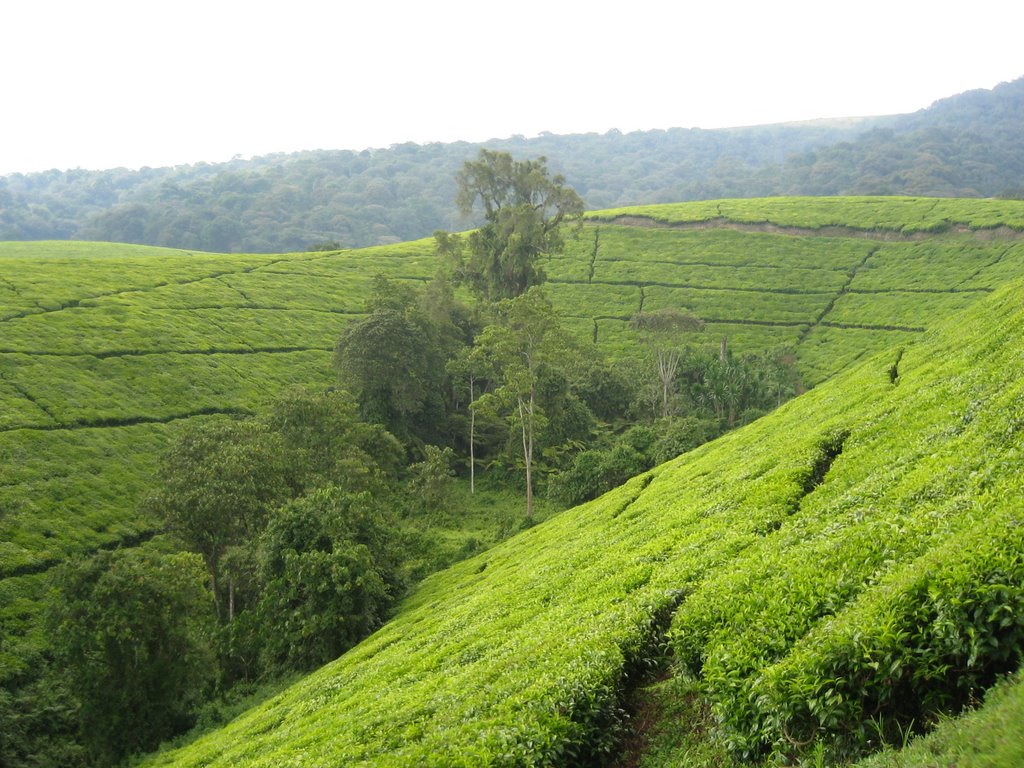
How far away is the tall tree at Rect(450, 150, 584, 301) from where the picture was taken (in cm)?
8506

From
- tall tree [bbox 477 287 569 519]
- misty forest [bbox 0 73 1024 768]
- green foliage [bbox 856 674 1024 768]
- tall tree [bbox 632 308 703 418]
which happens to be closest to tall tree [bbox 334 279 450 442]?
misty forest [bbox 0 73 1024 768]

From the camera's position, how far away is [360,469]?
45.5 metres

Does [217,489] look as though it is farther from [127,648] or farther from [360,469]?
[127,648]

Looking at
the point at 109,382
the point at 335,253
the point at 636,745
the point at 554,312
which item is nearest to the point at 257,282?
the point at 335,253

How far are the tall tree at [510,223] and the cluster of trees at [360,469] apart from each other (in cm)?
29

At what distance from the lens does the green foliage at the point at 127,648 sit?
95.3 feet

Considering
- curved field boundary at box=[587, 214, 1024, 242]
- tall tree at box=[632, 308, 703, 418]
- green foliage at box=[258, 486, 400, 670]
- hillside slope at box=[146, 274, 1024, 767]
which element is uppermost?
curved field boundary at box=[587, 214, 1024, 242]

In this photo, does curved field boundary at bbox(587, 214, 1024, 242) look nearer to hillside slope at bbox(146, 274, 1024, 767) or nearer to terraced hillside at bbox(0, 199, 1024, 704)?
terraced hillside at bbox(0, 199, 1024, 704)

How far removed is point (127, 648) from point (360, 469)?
1810cm

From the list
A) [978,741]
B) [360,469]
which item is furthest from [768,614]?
[360,469]

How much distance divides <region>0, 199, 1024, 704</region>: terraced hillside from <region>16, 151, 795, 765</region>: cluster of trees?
7.35 meters

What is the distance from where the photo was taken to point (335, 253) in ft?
420

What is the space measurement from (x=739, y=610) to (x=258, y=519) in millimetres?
34451

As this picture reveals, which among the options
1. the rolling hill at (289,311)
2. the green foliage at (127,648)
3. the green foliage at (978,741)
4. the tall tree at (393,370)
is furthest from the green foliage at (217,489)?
the green foliage at (978,741)
